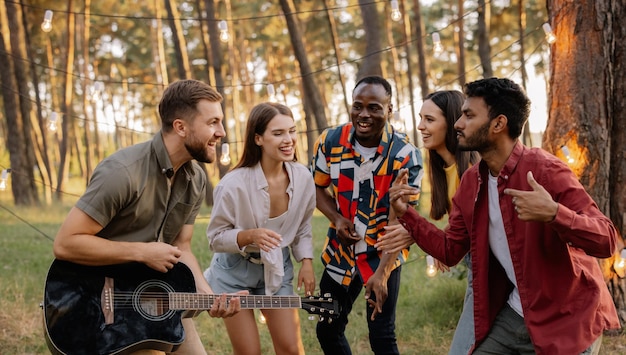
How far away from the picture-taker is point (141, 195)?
12.2 feet

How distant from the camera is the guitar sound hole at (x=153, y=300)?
3.82 m

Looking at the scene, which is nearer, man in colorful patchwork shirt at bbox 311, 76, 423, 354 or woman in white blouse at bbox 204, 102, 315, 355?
woman in white blouse at bbox 204, 102, 315, 355

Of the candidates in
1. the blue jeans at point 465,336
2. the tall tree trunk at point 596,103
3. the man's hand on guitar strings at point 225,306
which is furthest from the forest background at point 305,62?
the man's hand on guitar strings at point 225,306

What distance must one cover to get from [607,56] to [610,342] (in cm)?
248

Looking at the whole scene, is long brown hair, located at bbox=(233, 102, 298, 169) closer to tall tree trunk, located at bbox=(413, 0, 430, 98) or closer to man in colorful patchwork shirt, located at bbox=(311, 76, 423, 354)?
man in colorful patchwork shirt, located at bbox=(311, 76, 423, 354)

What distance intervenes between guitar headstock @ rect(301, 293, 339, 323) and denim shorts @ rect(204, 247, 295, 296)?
0.16 meters

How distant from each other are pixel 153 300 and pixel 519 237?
6.60 ft

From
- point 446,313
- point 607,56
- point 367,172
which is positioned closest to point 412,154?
point 367,172

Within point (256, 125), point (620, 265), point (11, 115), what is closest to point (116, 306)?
point (256, 125)

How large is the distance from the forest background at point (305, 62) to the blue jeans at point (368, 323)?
94.8 inches

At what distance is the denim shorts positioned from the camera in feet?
14.8

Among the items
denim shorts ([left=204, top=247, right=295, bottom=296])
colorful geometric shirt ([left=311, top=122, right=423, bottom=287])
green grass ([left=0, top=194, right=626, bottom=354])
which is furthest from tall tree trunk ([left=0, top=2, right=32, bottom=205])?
colorful geometric shirt ([left=311, top=122, right=423, bottom=287])

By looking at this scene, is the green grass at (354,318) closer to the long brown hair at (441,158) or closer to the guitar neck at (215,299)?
the long brown hair at (441,158)

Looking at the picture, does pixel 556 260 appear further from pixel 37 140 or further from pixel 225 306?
pixel 37 140
